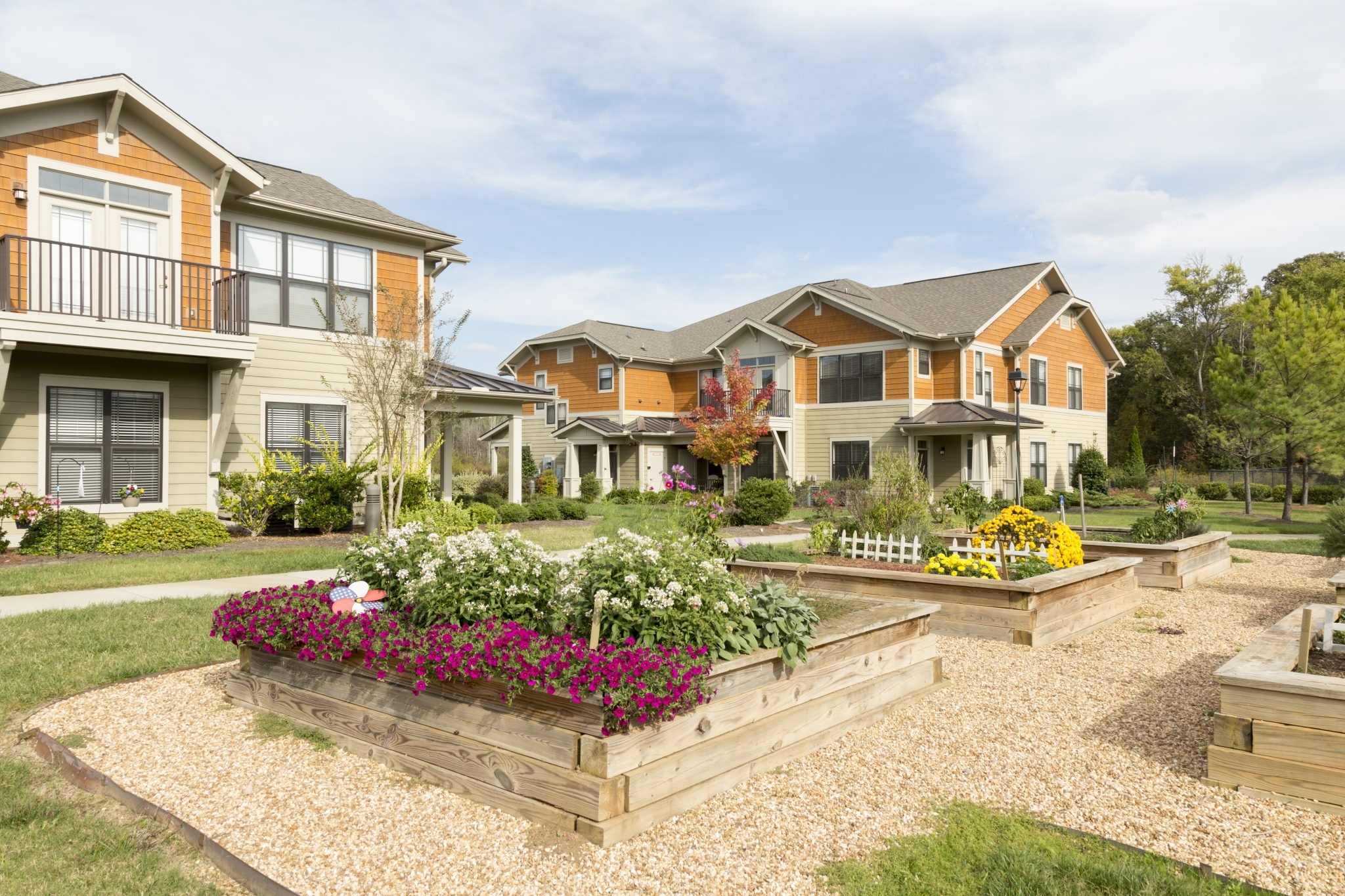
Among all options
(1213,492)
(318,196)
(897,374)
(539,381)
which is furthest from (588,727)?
(1213,492)

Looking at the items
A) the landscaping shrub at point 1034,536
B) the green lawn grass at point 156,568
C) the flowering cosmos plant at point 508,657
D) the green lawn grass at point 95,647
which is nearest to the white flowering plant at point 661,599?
the flowering cosmos plant at point 508,657

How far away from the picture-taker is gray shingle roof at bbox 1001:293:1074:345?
27.9 metres

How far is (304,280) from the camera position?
49.7ft

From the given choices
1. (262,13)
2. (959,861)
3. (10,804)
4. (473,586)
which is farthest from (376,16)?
(959,861)

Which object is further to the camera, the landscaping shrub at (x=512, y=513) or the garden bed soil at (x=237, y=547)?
the landscaping shrub at (x=512, y=513)

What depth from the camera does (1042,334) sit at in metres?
28.7

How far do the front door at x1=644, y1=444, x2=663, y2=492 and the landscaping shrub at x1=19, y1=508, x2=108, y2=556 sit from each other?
19.4 metres

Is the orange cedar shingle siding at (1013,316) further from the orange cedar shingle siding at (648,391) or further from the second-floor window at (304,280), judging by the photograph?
the second-floor window at (304,280)

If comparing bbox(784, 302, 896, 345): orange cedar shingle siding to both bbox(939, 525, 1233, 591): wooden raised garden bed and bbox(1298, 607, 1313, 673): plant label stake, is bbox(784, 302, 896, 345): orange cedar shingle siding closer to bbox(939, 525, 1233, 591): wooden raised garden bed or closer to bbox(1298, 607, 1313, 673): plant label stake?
bbox(939, 525, 1233, 591): wooden raised garden bed

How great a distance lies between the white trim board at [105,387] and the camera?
484 inches

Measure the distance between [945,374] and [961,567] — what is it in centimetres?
2007

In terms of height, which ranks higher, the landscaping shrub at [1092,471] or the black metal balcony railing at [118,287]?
the black metal balcony railing at [118,287]

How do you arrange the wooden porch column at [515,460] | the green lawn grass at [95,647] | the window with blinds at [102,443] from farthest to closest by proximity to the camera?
1. the wooden porch column at [515,460]
2. the window with blinds at [102,443]
3. the green lawn grass at [95,647]

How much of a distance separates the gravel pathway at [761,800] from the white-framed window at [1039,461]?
24649 mm
